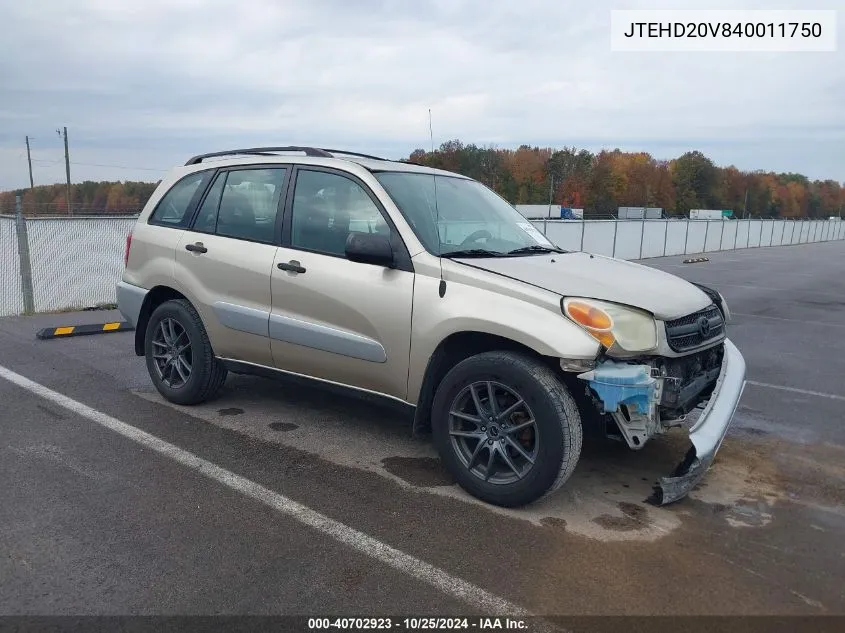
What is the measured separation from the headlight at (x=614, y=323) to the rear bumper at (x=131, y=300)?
3.58 m

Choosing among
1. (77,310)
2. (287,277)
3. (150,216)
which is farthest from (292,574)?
(77,310)

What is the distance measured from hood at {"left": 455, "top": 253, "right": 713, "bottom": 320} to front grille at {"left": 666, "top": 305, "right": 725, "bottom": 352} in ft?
0.16

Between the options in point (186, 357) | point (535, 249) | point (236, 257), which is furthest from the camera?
point (186, 357)

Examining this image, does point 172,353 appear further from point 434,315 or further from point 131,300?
point 434,315

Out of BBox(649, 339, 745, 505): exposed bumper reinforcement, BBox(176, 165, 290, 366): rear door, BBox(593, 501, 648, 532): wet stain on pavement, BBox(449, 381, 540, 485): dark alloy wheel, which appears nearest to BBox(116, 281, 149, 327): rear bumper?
BBox(176, 165, 290, 366): rear door

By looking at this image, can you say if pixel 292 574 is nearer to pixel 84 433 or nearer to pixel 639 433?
pixel 639 433

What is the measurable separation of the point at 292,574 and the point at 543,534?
127 cm

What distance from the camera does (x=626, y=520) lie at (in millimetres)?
3742

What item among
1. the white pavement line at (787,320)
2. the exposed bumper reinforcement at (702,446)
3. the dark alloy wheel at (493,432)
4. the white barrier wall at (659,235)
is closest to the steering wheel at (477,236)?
the dark alloy wheel at (493,432)

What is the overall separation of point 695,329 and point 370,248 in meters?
1.90

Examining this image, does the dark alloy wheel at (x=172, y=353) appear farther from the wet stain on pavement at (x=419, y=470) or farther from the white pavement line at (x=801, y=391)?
the white pavement line at (x=801, y=391)

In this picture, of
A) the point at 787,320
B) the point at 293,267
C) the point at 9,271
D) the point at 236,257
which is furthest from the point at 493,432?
the point at 787,320

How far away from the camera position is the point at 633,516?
12.4 ft

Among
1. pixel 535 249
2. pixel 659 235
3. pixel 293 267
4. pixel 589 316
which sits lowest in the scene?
pixel 659 235
